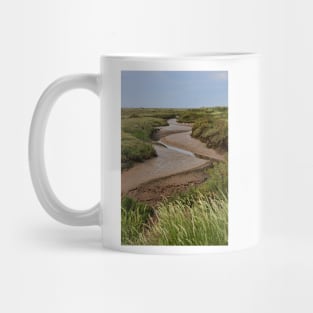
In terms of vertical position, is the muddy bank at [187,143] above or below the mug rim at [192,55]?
below

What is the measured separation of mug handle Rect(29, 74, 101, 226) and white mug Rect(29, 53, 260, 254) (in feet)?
0.20

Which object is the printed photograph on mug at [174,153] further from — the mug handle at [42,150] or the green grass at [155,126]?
the mug handle at [42,150]

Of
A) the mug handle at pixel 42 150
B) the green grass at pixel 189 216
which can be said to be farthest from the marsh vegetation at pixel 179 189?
the mug handle at pixel 42 150

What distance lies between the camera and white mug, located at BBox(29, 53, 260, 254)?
76.2 inches

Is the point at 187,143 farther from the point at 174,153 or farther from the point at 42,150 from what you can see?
the point at 42,150

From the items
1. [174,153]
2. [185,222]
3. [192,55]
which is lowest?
[185,222]

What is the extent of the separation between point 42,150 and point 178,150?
232mm

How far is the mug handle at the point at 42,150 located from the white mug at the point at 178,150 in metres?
0.06

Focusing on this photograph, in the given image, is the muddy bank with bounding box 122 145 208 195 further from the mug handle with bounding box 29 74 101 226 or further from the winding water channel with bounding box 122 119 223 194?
the mug handle with bounding box 29 74 101 226

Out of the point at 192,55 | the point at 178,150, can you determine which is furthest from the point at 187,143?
the point at 192,55

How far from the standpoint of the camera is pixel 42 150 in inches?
80.5

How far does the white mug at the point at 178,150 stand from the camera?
6.35 ft

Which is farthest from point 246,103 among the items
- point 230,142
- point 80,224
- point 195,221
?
point 80,224

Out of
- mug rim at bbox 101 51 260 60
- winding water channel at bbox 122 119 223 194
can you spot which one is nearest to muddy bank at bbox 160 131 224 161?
winding water channel at bbox 122 119 223 194
